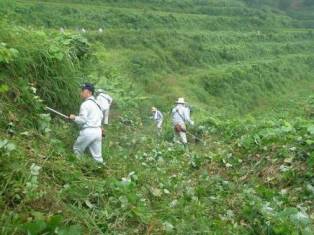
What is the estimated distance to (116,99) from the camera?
41.3 feet

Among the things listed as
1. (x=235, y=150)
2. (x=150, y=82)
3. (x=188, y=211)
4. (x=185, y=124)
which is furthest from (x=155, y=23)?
(x=188, y=211)

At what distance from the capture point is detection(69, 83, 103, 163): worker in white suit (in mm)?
7574

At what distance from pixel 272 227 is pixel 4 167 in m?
2.74

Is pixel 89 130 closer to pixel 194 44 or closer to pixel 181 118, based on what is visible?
pixel 181 118

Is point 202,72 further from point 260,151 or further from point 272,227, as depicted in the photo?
point 272,227

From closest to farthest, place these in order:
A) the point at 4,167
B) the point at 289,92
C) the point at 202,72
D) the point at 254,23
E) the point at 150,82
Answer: the point at 4,167 → the point at 150,82 → the point at 202,72 → the point at 289,92 → the point at 254,23

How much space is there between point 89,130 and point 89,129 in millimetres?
15

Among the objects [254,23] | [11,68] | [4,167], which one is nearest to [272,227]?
[4,167]

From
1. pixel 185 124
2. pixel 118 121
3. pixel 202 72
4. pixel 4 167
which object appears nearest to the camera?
pixel 4 167

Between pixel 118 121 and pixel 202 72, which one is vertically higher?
pixel 118 121

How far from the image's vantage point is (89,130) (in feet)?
24.9

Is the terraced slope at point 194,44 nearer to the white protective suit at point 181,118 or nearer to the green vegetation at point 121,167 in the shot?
the white protective suit at point 181,118

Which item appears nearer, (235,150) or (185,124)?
(235,150)

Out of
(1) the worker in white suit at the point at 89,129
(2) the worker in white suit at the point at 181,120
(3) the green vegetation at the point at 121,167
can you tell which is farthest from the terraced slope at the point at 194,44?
(1) the worker in white suit at the point at 89,129
